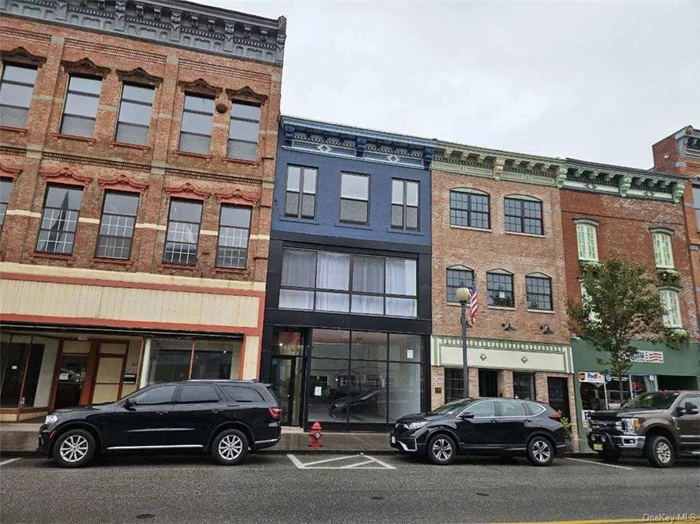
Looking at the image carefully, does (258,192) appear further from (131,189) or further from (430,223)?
(430,223)

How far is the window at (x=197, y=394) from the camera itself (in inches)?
394

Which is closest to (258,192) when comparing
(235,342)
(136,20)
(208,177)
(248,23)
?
(208,177)

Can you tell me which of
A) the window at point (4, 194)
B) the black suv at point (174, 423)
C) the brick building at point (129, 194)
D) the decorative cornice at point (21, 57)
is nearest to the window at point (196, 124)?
the brick building at point (129, 194)

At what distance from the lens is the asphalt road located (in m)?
6.39

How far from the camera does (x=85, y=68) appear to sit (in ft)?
55.0

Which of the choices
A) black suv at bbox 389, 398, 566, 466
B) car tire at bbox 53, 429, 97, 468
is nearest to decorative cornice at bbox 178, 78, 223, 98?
car tire at bbox 53, 429, 97, 468

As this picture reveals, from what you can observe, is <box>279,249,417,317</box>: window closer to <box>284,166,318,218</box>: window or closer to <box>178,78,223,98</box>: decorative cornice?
<box>284,166,318,218</box>: window

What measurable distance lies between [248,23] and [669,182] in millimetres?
19085

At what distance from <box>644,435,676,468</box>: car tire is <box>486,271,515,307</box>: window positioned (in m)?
7.57

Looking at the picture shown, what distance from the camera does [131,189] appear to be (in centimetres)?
1616

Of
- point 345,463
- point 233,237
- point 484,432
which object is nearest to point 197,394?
point 345,463

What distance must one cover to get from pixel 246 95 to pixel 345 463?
13383 mm

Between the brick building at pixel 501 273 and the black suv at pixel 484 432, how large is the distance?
5483 millimetres

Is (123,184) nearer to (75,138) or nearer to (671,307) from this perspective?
(75,138)
